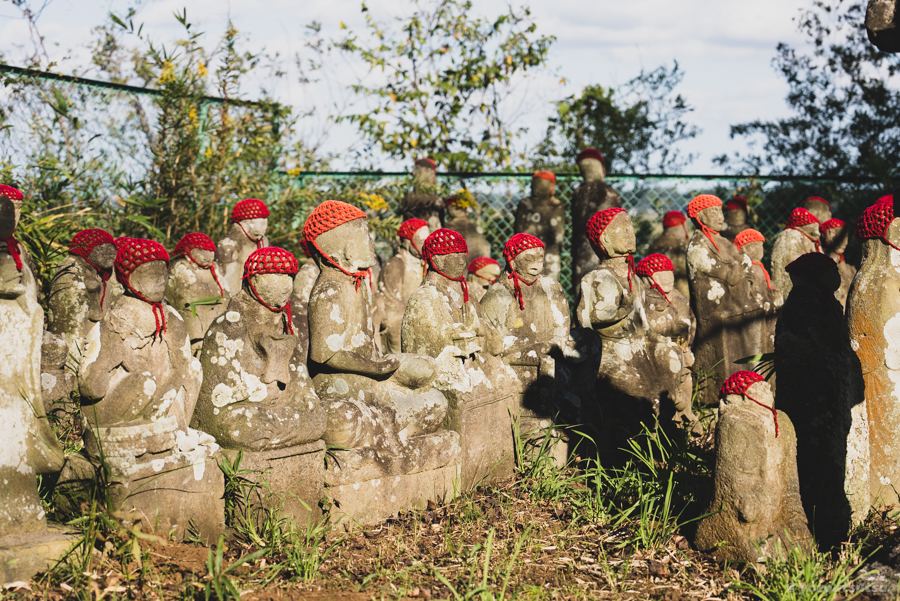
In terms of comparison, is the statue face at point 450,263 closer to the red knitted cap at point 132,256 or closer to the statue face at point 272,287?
the statue face at point 272,287

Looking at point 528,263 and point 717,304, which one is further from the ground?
point 528,263

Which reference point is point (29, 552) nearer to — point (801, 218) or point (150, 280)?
point (150, 280)

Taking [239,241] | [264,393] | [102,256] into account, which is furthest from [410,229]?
[264,393]

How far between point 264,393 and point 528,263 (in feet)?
7.36

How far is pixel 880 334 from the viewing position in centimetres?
410

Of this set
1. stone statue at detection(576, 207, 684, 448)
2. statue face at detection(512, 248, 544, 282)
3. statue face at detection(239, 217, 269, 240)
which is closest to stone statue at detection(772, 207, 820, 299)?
stone statue at detection(576, 207, 684, 448)

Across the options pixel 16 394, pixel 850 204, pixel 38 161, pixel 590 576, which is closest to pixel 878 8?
pixel 590 576

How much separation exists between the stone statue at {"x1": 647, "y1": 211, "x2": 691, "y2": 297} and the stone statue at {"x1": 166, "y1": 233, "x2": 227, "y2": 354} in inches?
209

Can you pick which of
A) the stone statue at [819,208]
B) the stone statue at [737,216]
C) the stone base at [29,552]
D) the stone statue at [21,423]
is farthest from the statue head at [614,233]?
the stone statue at [819,208]

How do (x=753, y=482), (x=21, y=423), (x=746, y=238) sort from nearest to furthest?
(x=21, y=423) → (x=753, y=482) → (x=746, y=238)

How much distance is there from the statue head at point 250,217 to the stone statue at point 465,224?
3.03m

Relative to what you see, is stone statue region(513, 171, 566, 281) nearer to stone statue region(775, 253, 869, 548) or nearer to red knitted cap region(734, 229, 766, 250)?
red knitted cap region(734, 229, 766, 250)

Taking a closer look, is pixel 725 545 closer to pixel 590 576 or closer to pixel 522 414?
pixel 590 576

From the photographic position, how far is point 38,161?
24.0 feet
